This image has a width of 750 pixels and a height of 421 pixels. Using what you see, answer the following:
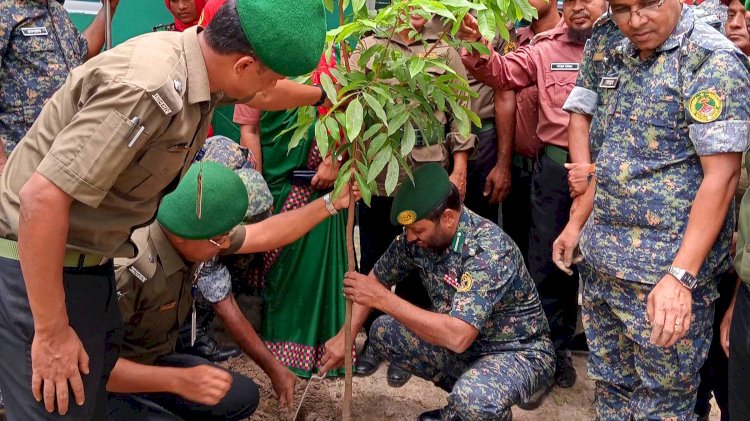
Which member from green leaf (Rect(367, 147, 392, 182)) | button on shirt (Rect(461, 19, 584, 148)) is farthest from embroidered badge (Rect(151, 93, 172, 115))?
button on shirt (Rect(461, 19, 584, 148))

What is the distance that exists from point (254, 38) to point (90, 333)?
93cm

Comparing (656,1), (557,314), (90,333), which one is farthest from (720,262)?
(90,333)

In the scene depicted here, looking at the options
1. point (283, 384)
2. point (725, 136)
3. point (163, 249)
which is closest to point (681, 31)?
point (725, 136)

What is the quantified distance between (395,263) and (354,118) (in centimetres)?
115

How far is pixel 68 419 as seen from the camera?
79.7 inches

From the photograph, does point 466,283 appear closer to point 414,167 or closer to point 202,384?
point 414,167

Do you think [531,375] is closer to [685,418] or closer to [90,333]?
[685,418]

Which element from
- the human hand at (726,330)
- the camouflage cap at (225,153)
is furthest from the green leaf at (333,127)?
the human hand at (726,330)

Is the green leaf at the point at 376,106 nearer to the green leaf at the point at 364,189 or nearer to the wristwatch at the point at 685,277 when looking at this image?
the green leaf at the point at 364,189

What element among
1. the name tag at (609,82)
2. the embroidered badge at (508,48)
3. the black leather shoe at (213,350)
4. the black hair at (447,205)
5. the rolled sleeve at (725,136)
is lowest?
the black leather shoe at (213,350)

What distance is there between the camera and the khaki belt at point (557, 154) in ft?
11.8

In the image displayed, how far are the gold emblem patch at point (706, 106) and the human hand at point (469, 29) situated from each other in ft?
2.64

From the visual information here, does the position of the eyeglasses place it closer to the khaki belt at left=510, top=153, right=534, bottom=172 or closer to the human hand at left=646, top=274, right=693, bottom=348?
the human hand at left=646, top=274, right=693, bottom=348

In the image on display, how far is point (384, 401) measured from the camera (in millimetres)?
3643
